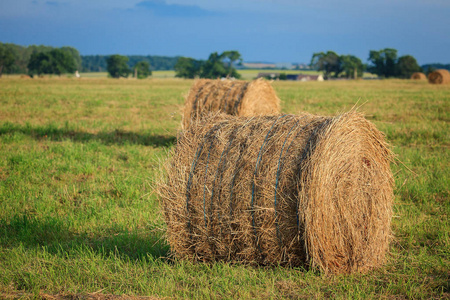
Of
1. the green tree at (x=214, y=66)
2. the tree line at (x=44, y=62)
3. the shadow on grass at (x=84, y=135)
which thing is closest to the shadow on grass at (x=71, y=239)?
Answer: the shadow on grass at (x=84, y=135)

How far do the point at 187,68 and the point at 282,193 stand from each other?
4121 inches

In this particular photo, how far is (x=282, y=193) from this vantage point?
14.7 ft

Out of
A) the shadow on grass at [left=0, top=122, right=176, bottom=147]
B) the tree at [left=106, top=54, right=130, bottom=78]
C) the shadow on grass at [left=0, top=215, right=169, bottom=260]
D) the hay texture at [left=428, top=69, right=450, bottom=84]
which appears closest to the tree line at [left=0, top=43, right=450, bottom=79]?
the tree at [left=106, top=54, right=130, bottom=78]

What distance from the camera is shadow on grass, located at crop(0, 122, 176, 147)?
12414mm

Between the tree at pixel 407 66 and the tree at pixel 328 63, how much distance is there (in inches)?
687

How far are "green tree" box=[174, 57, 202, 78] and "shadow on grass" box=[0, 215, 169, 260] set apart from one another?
98.0 metres

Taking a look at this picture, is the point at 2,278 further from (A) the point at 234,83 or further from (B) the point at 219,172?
(A) the point at 234,83

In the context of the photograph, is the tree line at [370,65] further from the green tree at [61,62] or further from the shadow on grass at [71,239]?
the shadow on grass at [71,239]

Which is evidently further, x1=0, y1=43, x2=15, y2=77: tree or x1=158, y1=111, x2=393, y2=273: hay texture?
x1=0, y1=43, x2=15, y2=77: tree

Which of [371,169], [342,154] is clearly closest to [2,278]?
[342,154]

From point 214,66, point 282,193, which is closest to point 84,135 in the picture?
point 282,193

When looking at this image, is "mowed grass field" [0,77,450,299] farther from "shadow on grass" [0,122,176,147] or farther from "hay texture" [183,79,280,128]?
"hay texture" [183,79,280,128]

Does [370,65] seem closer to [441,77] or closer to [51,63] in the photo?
[441,77]

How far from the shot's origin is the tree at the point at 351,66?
108688 mm
